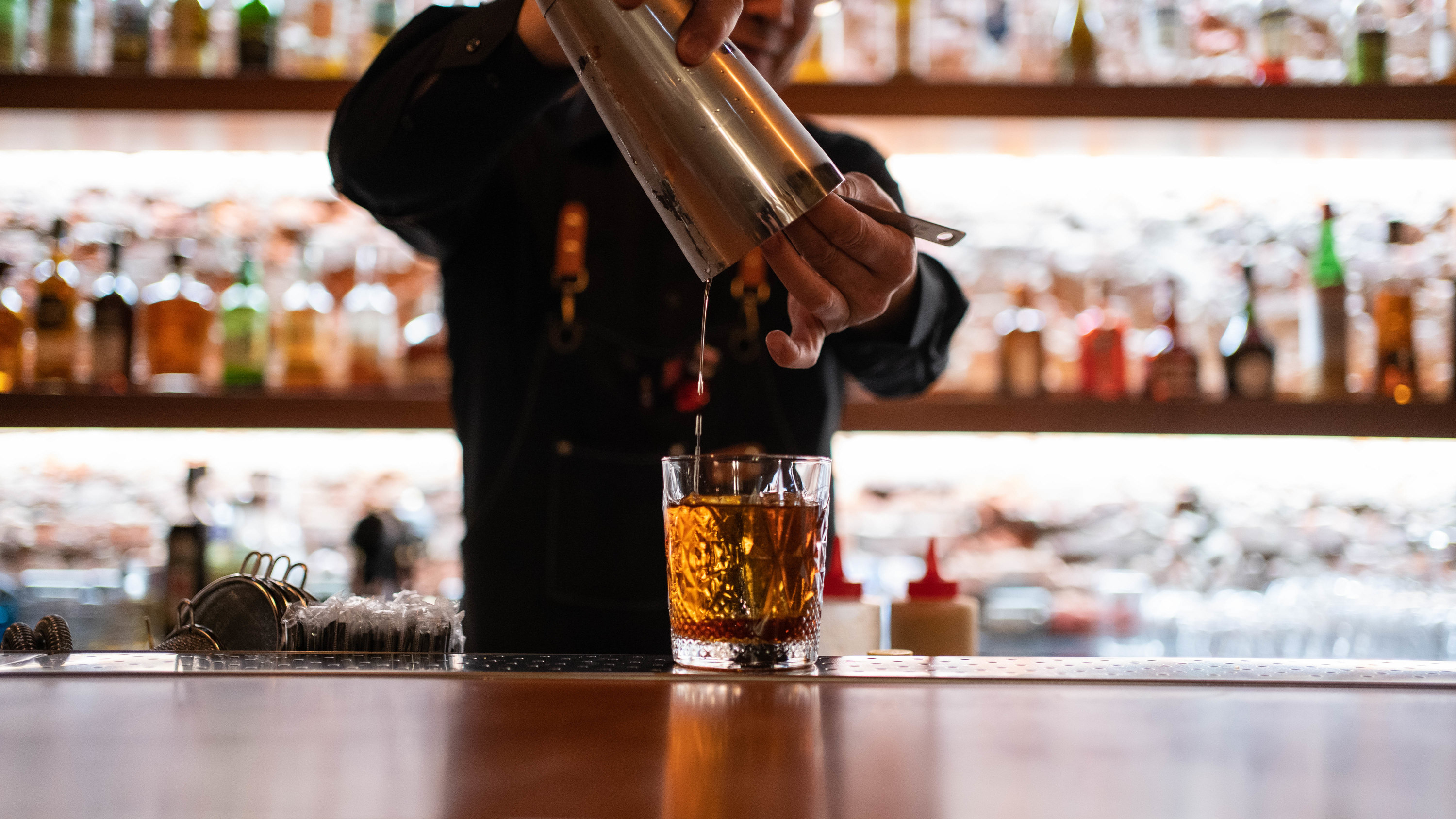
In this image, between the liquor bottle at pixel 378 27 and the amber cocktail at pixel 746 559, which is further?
the liquor bottle at pixel 378 27

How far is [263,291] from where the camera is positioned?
1.94 metres

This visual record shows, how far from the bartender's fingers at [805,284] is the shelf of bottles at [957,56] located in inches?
44.3

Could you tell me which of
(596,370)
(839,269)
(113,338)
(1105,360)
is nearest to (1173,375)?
(1105,360)

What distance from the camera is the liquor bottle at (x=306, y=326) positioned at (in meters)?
1.82

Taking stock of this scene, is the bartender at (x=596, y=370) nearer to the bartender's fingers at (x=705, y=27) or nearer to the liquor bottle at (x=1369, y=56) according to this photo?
the bartender's fingers at (x=705, y=27)

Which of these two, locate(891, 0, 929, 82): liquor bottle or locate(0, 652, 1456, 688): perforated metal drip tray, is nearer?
locate(0, 652, 1456, 688): perforated metal drip tray

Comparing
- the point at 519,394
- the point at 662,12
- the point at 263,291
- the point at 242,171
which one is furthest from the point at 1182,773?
the point at 242,171

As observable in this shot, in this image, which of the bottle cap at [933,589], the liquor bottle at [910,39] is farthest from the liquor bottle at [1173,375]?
the bottle cap at [933,589]

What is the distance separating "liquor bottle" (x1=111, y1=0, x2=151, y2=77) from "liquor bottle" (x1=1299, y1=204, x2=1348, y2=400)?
2.00 meters

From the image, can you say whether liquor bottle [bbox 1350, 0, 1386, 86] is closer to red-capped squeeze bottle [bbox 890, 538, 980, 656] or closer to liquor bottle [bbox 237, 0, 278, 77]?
red-capped squeeze bottle [bbox 890, 538, 980, 656]

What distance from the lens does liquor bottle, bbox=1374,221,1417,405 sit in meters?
1.80

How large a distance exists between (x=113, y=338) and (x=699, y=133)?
1607 millimetres

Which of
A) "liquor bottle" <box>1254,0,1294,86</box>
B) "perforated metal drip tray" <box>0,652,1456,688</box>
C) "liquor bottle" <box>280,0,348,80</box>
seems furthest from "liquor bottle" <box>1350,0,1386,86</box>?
"liquor bottle" <box>280,0,348,80</box>

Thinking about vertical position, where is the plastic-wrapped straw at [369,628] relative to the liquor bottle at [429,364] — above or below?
below
